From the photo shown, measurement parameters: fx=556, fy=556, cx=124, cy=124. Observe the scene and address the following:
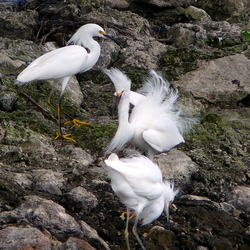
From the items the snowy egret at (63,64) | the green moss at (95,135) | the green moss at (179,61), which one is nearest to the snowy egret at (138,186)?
the green moss at (95,135)

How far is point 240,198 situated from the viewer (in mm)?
5914

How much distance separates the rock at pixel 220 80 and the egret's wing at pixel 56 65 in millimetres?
1976

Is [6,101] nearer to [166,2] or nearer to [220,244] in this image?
[220,244]

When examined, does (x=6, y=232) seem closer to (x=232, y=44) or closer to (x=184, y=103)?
(x=184, y=103)

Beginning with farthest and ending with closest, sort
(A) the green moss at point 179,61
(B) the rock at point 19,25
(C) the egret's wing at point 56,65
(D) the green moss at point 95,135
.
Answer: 1. (B) the rock at point 19,25
2. (A) the green moss at point 179,61
3. (C) the egret's wing at point 56,65
4. (D) the green moss at point 95,135

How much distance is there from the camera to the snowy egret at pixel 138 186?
4.59 meters

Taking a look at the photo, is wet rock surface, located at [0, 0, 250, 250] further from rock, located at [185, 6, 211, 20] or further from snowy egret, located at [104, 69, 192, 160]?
snowy egret, located at [104, 69, 192, 160]

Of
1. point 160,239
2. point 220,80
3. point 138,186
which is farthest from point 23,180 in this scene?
point 220,80

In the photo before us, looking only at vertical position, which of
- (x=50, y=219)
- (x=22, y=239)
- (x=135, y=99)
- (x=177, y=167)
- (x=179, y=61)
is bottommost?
(x=179, y=61)

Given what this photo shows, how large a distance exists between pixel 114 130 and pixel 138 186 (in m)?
2.65

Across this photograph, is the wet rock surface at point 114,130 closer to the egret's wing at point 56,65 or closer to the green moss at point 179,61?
→ the green moss at point 179,61

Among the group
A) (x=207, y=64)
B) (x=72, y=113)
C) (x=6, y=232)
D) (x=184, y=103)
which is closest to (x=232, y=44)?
(x=207, y=64)

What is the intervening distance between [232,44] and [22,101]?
14.7 feet

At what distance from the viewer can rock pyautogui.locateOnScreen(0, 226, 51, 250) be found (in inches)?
165
